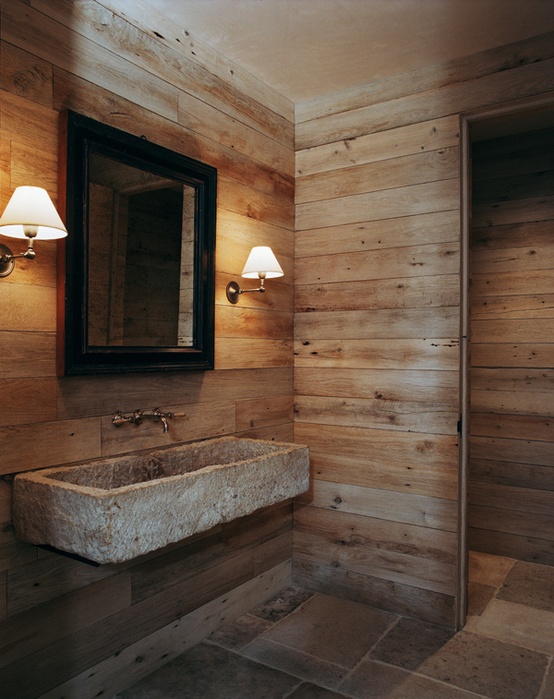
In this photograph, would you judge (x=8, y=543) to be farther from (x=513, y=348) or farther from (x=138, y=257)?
(x=513, y=348)

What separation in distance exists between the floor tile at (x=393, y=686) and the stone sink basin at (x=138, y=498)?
719 millimetres

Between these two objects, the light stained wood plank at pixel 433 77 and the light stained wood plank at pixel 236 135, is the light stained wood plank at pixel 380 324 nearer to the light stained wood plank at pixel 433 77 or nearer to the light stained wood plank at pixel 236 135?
the light stained wood plank at pixel 236 135

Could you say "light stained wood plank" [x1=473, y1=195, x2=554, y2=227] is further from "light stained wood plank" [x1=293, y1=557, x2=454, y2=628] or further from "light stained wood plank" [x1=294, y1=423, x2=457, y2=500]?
"light stained wood plank" [x1=293, y1=557, x2=454, y2=628]

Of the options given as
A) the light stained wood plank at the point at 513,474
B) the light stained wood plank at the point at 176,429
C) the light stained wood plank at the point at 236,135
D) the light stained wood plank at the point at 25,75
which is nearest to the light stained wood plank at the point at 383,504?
the light stained wood plank at the point at 176,429

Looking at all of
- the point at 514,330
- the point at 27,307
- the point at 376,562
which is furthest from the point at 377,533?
the point at 27,307

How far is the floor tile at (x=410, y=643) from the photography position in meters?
2.34

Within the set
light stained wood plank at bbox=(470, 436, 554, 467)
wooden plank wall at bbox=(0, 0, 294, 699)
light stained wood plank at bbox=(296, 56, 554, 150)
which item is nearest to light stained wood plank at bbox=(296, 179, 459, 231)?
wooden plank wall at bbox=(0, 0, 294, 699)

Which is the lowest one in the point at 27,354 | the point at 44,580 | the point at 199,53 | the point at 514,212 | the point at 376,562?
the point at 376,562

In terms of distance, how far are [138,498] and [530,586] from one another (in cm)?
234

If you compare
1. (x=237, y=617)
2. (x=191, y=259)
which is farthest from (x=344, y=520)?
(x=191, y=259)

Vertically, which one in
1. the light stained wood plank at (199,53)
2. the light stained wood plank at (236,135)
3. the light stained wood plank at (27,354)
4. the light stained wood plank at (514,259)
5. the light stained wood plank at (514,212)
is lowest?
the light stained wood plank at (27,354)

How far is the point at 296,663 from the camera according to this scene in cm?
230

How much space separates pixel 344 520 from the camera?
290 centimetres

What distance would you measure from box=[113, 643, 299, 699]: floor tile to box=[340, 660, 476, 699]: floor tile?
23 cm
